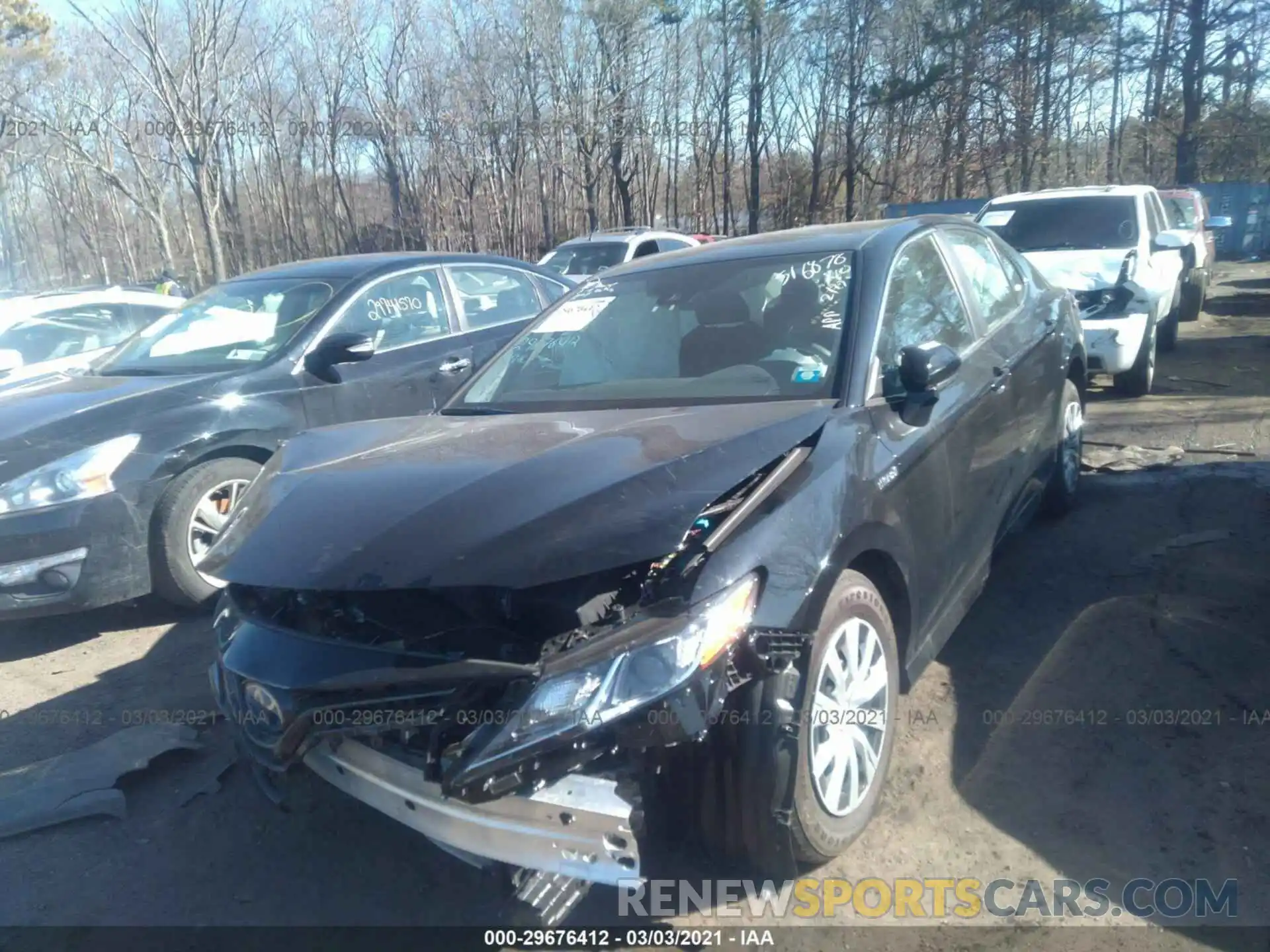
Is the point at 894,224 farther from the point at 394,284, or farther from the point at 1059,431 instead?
the point at 394,284

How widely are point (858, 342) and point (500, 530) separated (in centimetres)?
145

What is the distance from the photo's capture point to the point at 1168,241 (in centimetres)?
894

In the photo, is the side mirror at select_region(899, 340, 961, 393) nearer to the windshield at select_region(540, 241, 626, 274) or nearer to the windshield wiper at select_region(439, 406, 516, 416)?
the windshield wiper at select_region(439, 406, 516, 416)

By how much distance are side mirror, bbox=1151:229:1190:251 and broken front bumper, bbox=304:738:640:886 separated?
28.3 feet

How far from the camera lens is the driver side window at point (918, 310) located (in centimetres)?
334

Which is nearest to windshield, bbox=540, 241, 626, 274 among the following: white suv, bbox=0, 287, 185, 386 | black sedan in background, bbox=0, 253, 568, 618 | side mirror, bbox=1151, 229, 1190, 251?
white suv, bbox=0, 287, 185, 386

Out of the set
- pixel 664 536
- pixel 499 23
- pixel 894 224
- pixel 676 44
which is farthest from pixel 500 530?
pixel 676 44

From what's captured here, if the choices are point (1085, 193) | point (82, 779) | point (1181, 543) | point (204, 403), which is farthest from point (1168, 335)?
point (82, 779)

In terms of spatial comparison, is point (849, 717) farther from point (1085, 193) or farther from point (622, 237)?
point (622, 237)

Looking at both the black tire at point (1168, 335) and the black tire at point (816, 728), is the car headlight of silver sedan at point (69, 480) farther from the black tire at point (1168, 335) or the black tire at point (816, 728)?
the black tire at point (1168, 335)

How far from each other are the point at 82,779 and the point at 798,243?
10.5ft

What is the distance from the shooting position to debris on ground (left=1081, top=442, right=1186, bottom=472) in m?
6.11

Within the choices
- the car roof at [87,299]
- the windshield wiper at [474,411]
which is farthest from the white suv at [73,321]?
the windshield wiper at [474,411]

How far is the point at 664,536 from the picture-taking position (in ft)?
7.70
